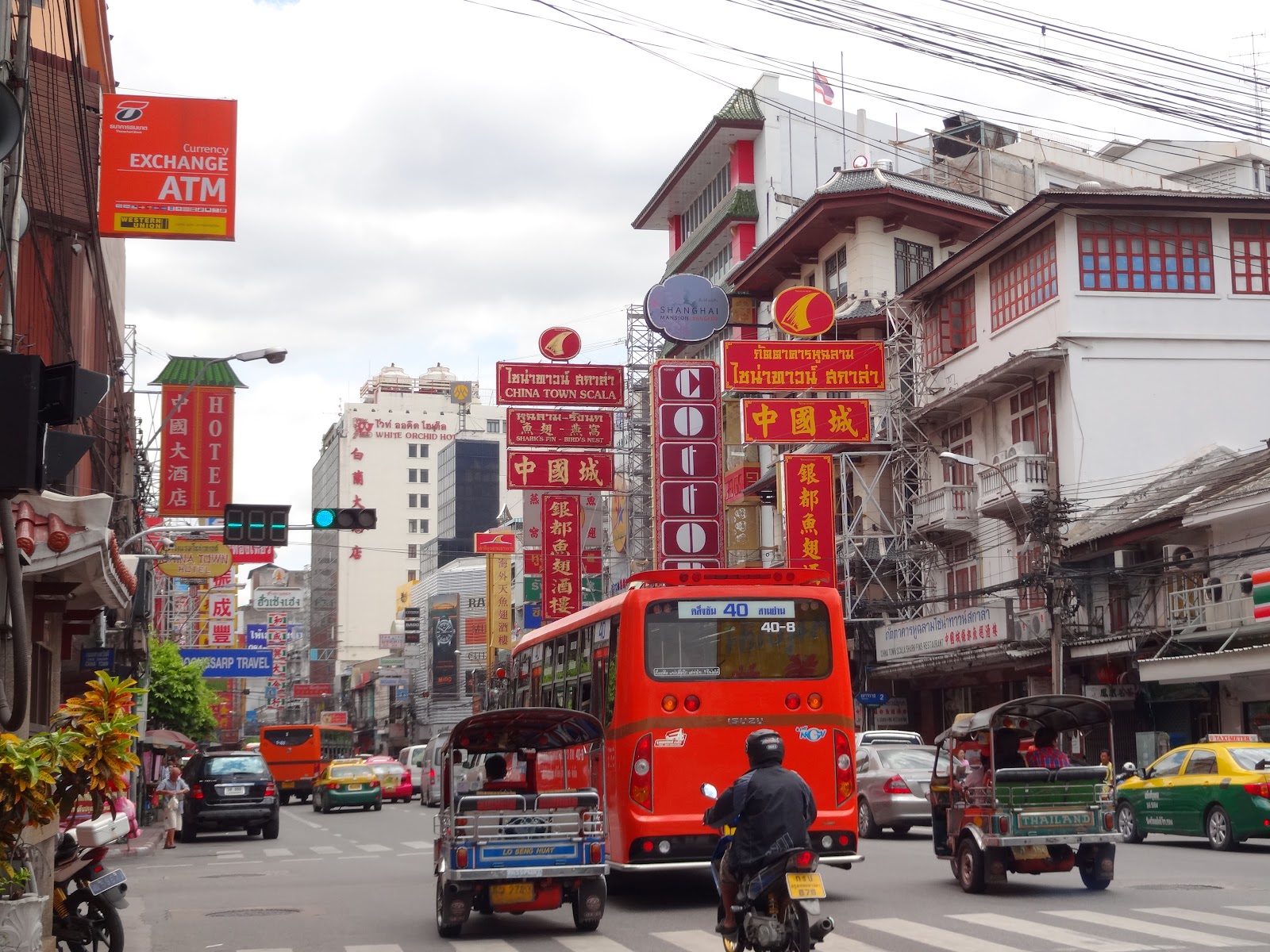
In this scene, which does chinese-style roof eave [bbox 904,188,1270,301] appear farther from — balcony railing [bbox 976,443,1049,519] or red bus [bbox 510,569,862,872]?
red bus [bbox 510,569,862,872]

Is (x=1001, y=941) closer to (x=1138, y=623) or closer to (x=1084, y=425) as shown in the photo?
(x=1138, y=623)

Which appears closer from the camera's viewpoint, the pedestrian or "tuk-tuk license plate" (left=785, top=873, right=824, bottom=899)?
"tuk-tuk license plate" (left=785, top=873, right=824, bottom=899)

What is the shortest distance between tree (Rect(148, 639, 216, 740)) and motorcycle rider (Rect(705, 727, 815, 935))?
45.8m

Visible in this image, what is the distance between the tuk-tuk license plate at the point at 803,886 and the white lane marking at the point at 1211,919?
4782 millimetres

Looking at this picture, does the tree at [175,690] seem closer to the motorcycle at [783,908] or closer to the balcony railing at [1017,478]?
the balcony railing at [1017,478]

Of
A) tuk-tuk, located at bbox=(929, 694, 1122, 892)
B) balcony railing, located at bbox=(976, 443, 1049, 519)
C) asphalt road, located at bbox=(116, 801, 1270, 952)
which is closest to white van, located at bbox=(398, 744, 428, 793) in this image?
balcony railing, located at bbox=(976, 443, 1049, 519)

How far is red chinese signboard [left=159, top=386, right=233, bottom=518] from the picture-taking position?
31375 mm

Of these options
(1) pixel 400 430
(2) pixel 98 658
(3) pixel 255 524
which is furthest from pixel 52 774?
(1) pixel 400 430

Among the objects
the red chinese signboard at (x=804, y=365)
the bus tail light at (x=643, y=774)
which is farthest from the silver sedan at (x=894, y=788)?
the red chinese signboard at (x=804, y=365)

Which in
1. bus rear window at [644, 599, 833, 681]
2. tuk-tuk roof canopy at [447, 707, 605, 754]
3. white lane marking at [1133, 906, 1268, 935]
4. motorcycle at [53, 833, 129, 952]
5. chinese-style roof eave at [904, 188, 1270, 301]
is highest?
chinese-style roof eave at [904, 188, 1270, 301]

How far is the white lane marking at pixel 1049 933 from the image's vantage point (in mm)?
11328

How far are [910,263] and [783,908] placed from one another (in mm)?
40290

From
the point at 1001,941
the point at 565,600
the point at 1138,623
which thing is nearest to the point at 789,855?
the point at 1001,941

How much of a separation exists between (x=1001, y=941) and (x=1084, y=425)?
88.4 ft
